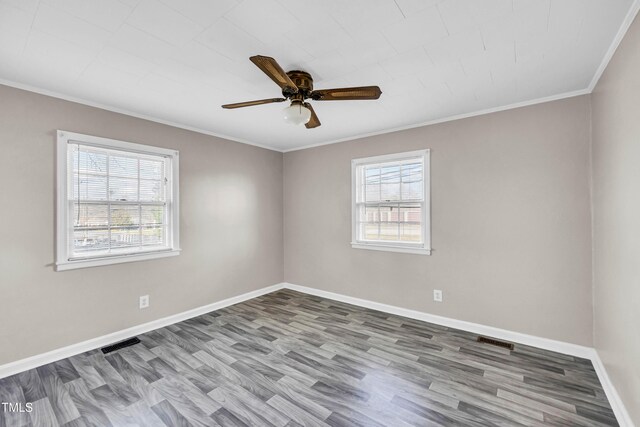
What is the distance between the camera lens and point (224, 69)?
2234 millimetres

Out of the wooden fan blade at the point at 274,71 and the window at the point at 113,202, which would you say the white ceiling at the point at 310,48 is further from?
the window at the point at 113,202

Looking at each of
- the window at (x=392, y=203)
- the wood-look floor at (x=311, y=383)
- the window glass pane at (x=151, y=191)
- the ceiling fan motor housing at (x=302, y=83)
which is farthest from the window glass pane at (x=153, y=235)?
the window at (x=392, y=203)

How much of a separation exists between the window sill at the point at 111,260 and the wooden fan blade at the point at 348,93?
8.67 ft

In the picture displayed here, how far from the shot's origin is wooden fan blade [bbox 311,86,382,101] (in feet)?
6.62

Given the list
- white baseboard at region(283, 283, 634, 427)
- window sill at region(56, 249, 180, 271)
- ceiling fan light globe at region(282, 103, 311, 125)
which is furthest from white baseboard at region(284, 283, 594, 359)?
ceiling fan light globe at region(282, 103, 311, 125)

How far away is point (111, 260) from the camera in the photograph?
307 cm

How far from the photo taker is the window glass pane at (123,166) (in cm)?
313

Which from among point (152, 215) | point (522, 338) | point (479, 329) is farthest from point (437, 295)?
point (152, 215)

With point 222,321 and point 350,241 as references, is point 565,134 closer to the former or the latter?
point 350,241

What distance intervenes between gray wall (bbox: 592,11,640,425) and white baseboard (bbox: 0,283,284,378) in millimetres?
4032

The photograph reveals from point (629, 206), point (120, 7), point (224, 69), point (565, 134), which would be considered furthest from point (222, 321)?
point (565, 134)

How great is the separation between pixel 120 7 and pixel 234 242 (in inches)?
125

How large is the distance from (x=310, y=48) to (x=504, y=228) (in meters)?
2.65

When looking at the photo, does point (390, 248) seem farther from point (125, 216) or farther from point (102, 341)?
point (102, 341)
